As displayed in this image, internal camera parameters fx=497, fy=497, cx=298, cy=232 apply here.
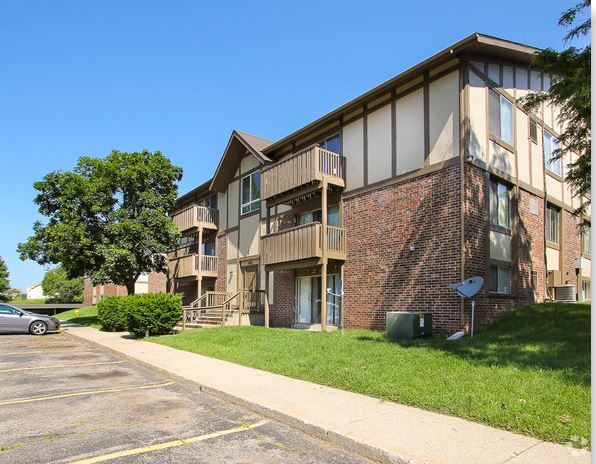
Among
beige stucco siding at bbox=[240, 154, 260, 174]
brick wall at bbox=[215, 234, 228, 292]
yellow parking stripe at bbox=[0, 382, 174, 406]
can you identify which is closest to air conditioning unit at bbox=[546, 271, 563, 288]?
beige stucco siding at bbox=[240, 154, 260, 174]

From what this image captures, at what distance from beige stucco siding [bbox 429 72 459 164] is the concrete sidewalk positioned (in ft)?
26.9

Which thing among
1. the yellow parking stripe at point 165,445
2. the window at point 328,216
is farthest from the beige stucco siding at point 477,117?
the yellow parking stripe at point 165,445

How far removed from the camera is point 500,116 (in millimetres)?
15430

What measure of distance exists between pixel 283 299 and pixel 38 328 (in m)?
11.0

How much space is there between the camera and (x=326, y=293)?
17.8m

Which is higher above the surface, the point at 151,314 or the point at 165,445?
the point at 151,314

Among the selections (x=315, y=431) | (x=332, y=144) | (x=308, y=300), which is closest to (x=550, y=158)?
(x=332, y=144)

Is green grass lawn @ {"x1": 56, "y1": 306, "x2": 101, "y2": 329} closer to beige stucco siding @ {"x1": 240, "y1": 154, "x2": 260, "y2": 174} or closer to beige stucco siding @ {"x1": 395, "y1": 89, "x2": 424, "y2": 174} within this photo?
beige stucco siding @ {"x1": 240, "y1": 154, "x2": 260, "y2": 174}

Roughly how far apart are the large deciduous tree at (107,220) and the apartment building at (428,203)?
23.2 feet

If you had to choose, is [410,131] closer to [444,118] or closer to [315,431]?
[444,118]

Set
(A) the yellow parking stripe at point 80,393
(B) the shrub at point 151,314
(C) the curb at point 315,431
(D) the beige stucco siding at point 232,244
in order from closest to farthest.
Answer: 1. (C) the curb at point 315,431
2. (A) the yellow parking stripe at point 80,393
3. (B) the shrub at point 151,314
4. (D) the beige stucco siding at point 232,244

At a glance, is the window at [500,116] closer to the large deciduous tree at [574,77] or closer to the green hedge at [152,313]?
the large deciduous tree at [574,77]

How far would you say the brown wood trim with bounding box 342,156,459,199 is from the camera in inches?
549

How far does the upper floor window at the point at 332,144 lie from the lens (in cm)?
1834
